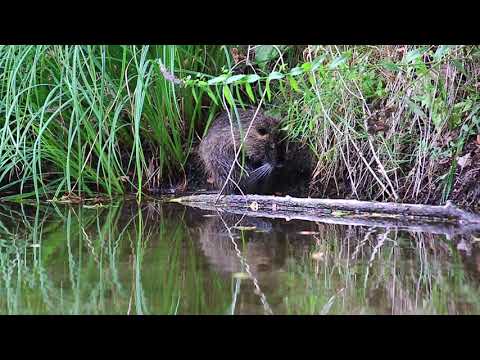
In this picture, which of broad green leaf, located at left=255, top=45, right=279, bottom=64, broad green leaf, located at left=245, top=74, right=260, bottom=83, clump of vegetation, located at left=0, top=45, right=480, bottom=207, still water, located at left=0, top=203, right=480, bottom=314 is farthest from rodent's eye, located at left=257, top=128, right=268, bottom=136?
broad green leaf, located at left=245, top=74, right=260, bottom=83

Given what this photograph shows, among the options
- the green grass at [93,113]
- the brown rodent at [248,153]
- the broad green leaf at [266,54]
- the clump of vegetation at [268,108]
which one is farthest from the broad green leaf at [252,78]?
the broad green leaf at [266,54]

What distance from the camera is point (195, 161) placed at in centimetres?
365

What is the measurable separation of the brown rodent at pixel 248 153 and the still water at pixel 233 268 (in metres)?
0.71

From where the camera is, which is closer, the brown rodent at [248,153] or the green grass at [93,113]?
the green grass at [93,113]

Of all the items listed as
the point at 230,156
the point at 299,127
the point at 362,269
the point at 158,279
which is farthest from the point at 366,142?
the point at 158,279

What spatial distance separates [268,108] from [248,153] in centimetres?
36

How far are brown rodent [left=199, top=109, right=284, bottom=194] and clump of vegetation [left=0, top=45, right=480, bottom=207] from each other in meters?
0.13

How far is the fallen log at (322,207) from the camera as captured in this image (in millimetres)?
2348

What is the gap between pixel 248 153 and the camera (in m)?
3.30

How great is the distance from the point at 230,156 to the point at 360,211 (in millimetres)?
952

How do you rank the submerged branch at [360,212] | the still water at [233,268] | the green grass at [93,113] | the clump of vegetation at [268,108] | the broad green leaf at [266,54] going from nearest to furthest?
1. the still water at [233,268]
2. the submerged branch at [360,212]
3. the clump of vegetation at [268,108]
4. the green grass at [93,113]
5. the broad green leaf at [266,54]

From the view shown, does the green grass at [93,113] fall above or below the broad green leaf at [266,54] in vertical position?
below

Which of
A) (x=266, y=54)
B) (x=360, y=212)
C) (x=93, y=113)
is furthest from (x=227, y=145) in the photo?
(x=360, y=212)

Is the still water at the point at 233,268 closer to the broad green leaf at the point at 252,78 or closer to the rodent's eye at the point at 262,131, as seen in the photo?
the broad green leaf at the point at 252,78
